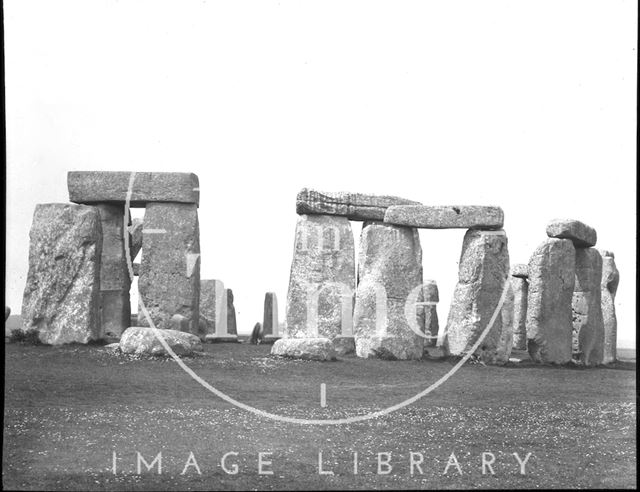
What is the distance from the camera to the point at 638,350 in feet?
24.8

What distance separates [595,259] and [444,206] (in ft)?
13.4

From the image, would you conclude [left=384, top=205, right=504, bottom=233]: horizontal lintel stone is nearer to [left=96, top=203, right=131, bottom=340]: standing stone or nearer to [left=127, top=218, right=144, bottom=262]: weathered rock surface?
[left=96, top=203, right=131, bottom=340]: standing stone

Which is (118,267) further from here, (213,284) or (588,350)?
(588,350)

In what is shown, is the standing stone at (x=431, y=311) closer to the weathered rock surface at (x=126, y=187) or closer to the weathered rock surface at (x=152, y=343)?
the weathered rock surface at (x=126, y=187)

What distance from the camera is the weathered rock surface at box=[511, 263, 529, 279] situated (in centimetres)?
2519

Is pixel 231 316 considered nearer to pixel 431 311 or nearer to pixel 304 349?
pixel 431 311

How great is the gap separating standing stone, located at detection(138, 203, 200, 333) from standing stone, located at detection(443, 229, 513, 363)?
5.00 meters

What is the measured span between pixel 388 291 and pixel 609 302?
588 cm

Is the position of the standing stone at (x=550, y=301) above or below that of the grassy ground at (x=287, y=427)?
above

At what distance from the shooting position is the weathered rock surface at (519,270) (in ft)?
82.6

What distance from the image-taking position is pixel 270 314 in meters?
21.9

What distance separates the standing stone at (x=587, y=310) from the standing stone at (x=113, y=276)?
9041mm

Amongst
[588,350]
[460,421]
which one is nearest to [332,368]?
[460,421]

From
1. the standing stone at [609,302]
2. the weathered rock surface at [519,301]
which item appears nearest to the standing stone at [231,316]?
the weathered rock surface at [519,301]
